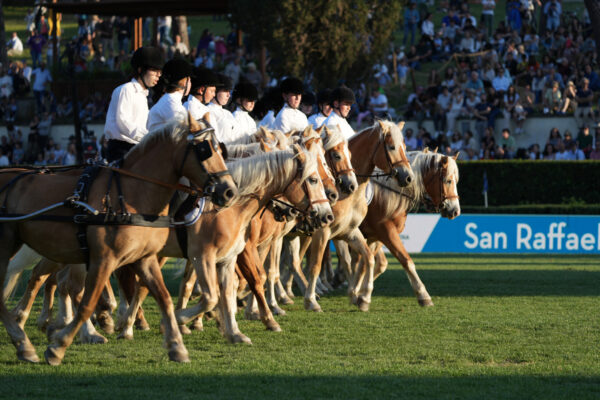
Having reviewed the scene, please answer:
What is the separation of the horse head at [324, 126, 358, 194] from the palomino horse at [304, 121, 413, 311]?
70cm

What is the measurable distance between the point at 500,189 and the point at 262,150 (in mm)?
15509

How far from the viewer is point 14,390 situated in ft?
20.8

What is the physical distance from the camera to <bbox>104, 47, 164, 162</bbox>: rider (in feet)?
28.5

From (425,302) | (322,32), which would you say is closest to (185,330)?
(425,302)

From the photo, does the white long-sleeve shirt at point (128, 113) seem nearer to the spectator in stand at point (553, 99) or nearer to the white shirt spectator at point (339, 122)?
the white shirt spectator at point (339, 122)

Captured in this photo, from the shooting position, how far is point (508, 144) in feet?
81.4

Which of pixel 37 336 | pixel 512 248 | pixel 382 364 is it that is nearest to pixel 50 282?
pixel 37 336

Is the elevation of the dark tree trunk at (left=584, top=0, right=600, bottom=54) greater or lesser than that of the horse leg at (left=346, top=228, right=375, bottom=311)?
greater

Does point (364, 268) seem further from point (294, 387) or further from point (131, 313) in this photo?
point (294, 387)

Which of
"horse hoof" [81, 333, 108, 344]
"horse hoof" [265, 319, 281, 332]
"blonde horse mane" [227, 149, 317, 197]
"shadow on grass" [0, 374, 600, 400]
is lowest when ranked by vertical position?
→ "horse hoof" [265, 319, 281, 332]

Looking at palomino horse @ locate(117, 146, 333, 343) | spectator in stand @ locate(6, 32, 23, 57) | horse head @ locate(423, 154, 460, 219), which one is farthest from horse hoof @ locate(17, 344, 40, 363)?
spectator in stand @ locate(6, 32, 23, 57)

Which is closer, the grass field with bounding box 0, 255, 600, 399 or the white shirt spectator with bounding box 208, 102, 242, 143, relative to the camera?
the grass field with bounding box 0, 255, 600, 399

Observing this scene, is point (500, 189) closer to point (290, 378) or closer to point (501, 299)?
point (501, 299)

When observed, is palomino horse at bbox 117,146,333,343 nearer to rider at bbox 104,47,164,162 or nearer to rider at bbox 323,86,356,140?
rider at bbox 104,47,164,162
